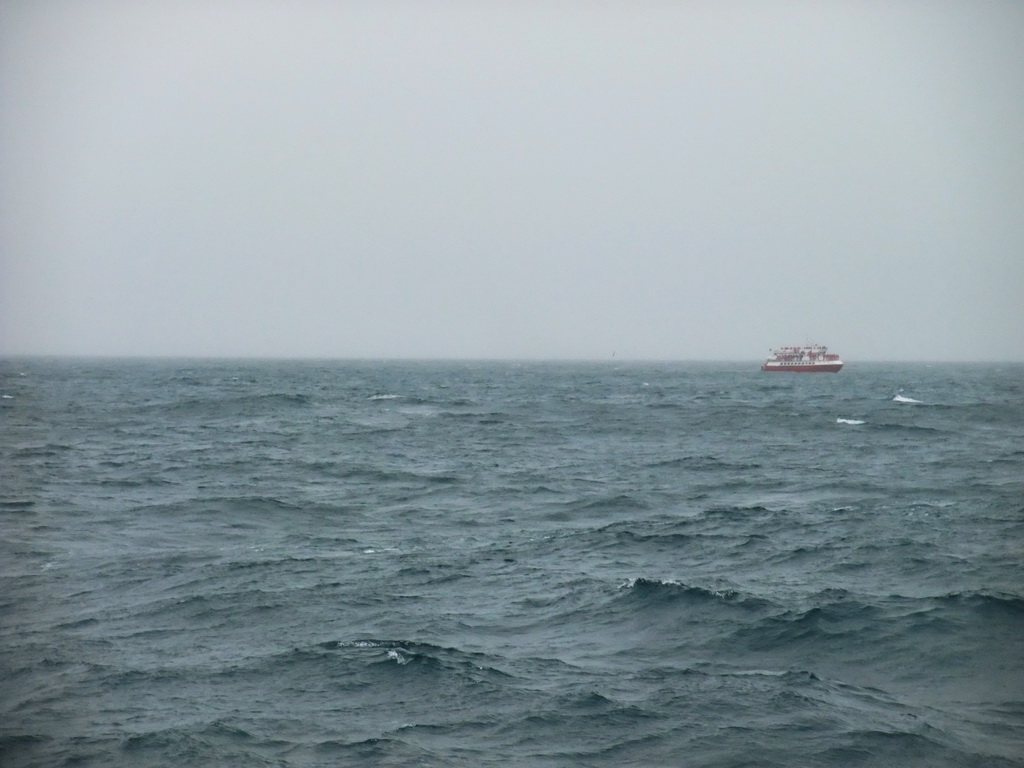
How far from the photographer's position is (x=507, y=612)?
19234mm

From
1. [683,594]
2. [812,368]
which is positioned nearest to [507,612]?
[683,594]

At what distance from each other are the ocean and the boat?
4983 inches

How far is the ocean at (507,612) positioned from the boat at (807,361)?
127m

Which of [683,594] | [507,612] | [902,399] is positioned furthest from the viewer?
[902,399]

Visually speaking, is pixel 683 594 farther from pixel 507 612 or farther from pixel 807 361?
pixel 807 361

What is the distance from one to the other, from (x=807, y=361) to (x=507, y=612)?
158916 millimetres

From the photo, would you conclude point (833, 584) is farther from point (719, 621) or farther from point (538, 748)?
point (538, 748)

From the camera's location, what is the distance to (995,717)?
45.0 feet

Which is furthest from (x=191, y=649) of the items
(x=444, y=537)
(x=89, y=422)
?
(x=89, y=422)

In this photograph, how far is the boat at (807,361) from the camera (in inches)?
6535

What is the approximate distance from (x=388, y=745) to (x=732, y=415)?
64089 millimetres

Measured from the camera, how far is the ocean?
13.1 metres

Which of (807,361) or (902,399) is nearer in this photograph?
(902,399)

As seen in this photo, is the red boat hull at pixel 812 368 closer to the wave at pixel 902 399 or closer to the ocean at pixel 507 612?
the wave at pixel 902 399
